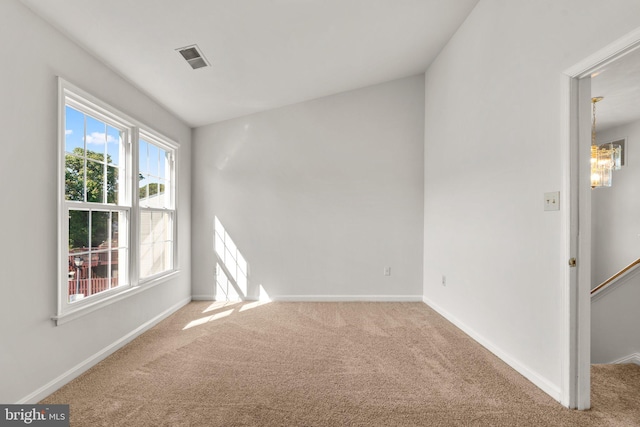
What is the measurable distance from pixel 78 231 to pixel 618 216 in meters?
6.98

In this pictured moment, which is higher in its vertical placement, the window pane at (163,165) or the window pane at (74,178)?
the window pane at (163,165)

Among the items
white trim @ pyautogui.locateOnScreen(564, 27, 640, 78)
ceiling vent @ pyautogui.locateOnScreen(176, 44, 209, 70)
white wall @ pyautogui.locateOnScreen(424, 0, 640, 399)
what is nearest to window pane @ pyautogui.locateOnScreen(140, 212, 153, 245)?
ceiling vent @ pyautogui.locateOnScreen(176, 44, 209, 70)

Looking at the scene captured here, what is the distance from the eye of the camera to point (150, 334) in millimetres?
3234

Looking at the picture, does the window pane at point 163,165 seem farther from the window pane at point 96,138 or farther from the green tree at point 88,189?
the window pane at point 96,138

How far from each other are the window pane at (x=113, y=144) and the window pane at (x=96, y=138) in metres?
0.06

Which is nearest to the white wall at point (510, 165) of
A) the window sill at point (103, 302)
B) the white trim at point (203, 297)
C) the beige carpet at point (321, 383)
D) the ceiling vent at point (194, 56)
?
the beige carpet at point (321, 383)

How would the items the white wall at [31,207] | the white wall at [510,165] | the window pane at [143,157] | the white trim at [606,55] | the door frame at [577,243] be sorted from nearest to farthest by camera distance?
the white trim at [606,55], the white wall at [31,207], the door frame at [577,243], the white wall at [510,165], the window pane at [143,157]

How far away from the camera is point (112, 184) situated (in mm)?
2930

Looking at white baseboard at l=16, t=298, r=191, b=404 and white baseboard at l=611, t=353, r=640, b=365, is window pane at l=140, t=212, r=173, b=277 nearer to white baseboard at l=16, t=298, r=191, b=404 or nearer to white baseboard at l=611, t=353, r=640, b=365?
white baseboard at l=16, t=298, r=191, b=404

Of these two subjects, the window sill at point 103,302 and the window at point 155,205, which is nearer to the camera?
the window sill at point 103,302

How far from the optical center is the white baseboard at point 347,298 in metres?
4.49

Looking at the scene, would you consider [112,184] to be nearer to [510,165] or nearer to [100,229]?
[100,229]

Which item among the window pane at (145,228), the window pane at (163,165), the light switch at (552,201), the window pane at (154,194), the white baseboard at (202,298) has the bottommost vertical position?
the white baseboard at (202,298)

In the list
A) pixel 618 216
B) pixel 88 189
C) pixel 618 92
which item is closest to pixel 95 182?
pixel 88 189
